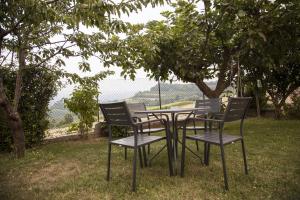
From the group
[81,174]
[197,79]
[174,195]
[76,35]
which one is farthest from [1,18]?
[197,79]

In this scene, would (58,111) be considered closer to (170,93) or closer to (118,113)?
(170,93)

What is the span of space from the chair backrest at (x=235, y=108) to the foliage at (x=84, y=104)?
12.1ft

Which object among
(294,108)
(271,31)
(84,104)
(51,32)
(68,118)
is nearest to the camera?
(51,32)

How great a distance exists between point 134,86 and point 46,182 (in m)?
4.50

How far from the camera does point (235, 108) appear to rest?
124 inches

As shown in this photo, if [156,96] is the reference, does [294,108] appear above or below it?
below

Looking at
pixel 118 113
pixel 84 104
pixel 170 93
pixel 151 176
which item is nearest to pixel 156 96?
pixel 170 93

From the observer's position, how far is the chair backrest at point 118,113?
305cm

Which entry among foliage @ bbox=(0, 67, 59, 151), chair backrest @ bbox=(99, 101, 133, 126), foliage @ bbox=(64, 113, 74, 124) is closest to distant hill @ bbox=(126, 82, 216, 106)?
foliage @ bbox=(64, 113, 74, 124)

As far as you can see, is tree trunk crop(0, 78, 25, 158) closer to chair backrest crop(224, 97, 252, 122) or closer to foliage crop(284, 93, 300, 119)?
chair backrest crop(224, 97, 252, 122)

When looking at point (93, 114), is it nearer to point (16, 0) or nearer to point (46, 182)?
point (46, 182)

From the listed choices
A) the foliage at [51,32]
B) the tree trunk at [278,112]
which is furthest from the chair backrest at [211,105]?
the tree trunk at [278,112]

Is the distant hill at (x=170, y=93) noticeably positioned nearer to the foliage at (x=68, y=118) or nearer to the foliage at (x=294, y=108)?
the foliage at (x=68, y=118)

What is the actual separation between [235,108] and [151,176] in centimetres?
136
